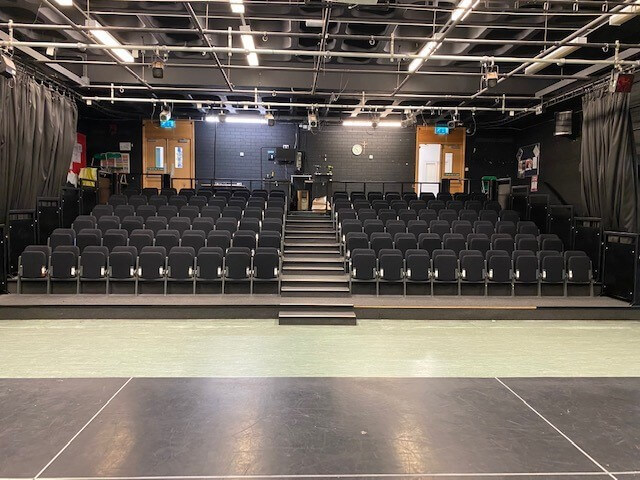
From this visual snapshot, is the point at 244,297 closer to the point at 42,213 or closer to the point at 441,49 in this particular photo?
the point at 42,213

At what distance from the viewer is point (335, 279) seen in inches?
308

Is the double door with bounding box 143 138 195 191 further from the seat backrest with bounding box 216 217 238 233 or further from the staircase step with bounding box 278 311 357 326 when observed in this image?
the staircase step with bounding box 278 311 357 326

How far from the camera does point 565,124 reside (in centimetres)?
1025

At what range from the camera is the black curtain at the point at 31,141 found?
25.5 feet

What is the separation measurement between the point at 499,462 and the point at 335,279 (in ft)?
17.1

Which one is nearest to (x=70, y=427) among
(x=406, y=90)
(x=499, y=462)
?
(x=499, y=462)

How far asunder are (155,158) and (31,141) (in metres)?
5.57

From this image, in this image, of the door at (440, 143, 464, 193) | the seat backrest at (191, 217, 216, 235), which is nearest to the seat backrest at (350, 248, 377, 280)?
the seat backrest at (191, 217, 216, 235)

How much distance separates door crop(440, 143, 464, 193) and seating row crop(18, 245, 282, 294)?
29.1ft

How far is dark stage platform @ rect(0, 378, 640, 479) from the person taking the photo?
2.65m

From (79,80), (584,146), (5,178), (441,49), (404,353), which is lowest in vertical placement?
(404,353)

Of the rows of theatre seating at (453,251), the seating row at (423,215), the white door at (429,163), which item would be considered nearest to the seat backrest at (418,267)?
the rows of theatre seating at (453,251)

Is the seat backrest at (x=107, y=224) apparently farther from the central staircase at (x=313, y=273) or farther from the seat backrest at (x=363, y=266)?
the seat backrest at (x=363, y=266)

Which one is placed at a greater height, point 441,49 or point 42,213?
point 441,49
